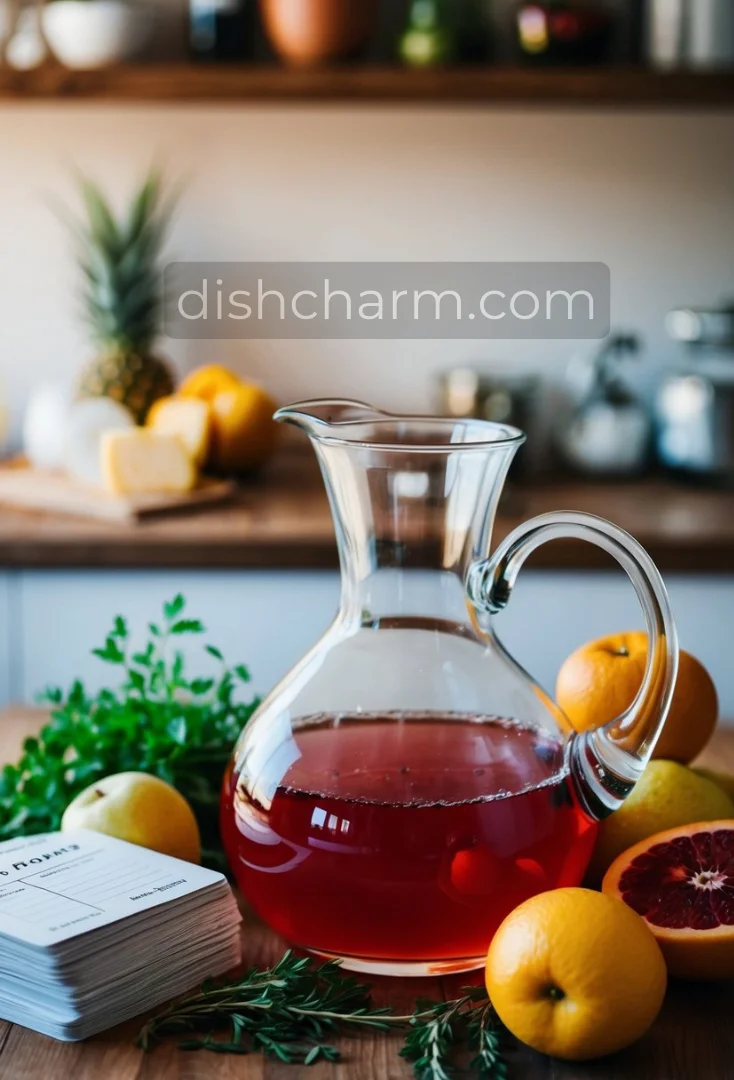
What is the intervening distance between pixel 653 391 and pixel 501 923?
2.09 m

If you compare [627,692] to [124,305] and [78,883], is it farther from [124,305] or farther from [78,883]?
[124,305]

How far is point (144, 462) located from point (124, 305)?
0.40 metres

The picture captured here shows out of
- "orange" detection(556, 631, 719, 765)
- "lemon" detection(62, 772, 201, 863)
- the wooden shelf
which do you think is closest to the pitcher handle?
"orange" detection(556, 631, 719, 765)

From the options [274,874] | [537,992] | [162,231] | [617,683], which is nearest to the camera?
[537,992]

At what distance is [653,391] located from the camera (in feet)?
8.86

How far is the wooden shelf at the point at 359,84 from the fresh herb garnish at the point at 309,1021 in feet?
5.97

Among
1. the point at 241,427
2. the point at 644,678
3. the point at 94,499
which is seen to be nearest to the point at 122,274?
the point at 241,427

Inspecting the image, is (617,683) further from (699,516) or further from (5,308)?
(5,308)

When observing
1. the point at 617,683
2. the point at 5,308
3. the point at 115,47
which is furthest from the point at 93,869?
the point at 5,308

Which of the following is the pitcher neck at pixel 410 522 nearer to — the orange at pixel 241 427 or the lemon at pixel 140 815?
the lemon at pixel 140 815

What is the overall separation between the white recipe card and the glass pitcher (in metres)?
0.05

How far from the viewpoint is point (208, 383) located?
94.7 inches

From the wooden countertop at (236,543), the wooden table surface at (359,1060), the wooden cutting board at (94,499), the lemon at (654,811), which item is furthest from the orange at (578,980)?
the wooden cutting board at (94,499)

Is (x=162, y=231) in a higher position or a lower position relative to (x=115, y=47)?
lower
